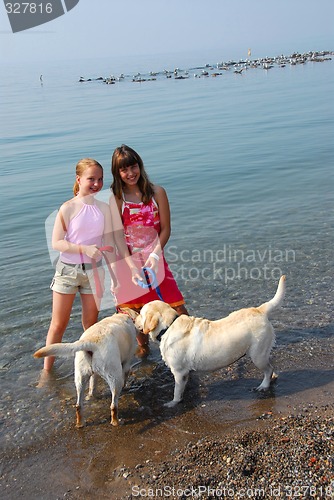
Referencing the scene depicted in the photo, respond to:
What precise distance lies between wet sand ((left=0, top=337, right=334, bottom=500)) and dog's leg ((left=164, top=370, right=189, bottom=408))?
0.24 ft

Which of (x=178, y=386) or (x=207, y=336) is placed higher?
(x=207, y=336)

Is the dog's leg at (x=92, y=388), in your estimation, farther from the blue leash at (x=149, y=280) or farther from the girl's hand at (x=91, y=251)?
the girl's hand at (x=91, y=251)

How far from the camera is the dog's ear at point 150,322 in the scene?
517 centimetres

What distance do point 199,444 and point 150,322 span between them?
4.24ft

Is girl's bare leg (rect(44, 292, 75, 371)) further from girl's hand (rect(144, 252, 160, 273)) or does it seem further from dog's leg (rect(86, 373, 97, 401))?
girl's hand (rect(144, 252, 160, 273))

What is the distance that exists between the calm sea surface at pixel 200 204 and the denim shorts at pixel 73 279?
125 cm

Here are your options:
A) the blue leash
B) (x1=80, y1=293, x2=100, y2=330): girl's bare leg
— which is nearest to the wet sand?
(x1=80, y1=293, x2=100, y2=330): girl's bare leg

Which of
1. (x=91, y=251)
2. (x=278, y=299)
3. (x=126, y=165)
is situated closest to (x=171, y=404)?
(x=278, y=299)

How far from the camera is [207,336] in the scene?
522cm

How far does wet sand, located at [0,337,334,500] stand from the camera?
409 cm

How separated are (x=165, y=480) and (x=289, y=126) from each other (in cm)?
2236

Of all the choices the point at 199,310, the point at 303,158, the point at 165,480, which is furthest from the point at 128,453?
the point at 303,158

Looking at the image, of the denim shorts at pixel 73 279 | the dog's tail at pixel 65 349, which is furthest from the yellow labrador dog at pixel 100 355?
the denim shorts at pixel 73 279

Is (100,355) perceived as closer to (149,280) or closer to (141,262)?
(149,280)
